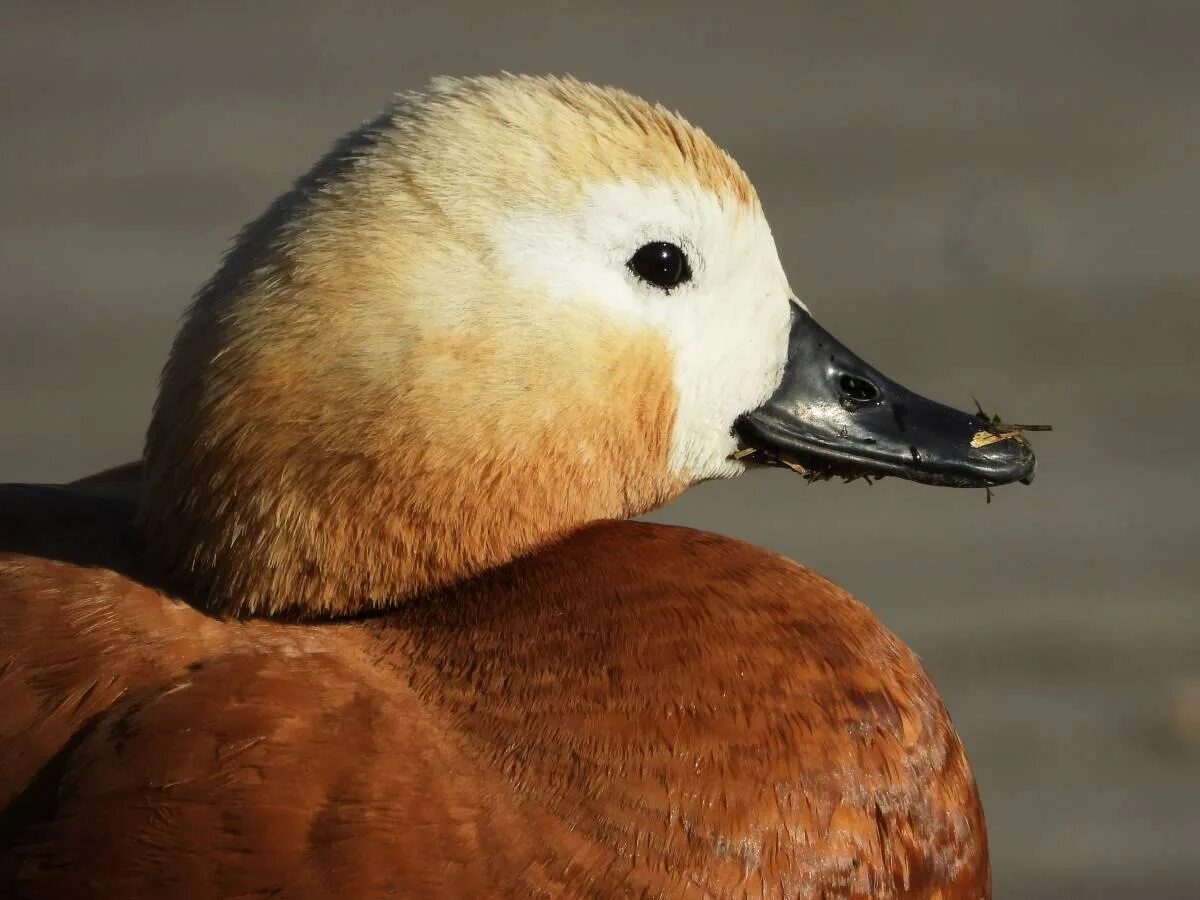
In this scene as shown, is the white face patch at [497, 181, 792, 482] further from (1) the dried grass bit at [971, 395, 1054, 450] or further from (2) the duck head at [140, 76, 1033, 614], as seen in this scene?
(1) the dried grass bit at [971, 395, 1054, 450]

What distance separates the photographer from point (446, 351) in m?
1.27

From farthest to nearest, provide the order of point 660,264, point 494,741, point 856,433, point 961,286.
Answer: point 961,286, point 856,433, point 660,264, point 494,741

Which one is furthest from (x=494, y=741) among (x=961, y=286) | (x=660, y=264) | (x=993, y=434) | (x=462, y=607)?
(x=961, y=286)

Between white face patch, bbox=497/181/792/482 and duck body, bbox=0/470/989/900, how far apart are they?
0.11 meters

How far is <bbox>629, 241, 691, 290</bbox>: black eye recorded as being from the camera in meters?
1.35

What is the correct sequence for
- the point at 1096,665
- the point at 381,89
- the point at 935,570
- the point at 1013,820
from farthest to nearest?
the point at 381,89 < the point at 935,570 < the point at 1096,665 < the point at 1013,820

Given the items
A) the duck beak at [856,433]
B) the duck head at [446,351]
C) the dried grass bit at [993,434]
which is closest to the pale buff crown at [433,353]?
the duck head at [446,351]

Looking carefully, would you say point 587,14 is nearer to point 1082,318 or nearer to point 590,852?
point 1082,318

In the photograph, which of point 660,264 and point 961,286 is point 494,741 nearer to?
point 660,264

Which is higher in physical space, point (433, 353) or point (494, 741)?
point (433, 353)

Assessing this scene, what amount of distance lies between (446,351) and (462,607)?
0.19 meters

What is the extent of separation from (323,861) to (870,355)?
204 centimetres

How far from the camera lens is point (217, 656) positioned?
49.1 inches

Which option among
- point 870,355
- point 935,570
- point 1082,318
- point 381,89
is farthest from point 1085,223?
point 381,89
